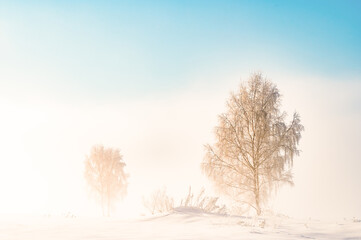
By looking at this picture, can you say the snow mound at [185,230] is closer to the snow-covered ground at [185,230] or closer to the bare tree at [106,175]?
the snow-covered ground at [185,230]

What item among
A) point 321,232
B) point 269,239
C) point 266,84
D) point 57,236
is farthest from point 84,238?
point 266,84

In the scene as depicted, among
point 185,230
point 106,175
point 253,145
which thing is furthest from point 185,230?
point 106,175

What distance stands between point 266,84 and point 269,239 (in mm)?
13170

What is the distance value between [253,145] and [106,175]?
75.0 feet

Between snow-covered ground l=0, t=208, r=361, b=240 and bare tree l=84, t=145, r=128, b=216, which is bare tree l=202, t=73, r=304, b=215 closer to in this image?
snow-covered ground l=0, t=208, r=361, b=240

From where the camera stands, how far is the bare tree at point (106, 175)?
37.2m

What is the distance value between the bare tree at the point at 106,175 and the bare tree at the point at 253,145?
21.0m

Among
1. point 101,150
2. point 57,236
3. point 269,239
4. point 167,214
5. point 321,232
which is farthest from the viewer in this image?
point 101,150

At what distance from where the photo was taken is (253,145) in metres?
17.7

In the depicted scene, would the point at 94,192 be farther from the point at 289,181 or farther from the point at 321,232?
the point at 321,232

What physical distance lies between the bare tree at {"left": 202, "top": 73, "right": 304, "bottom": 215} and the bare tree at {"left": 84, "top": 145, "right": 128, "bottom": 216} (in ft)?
68.7

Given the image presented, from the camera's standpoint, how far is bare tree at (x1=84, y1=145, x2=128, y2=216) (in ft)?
122

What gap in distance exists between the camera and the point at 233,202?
60.5 feet

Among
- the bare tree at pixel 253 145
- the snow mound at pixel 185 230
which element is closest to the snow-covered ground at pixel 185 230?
the snow mound at pixel 185 230
